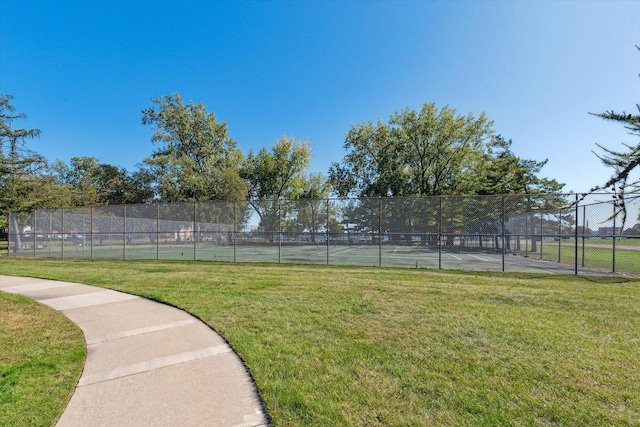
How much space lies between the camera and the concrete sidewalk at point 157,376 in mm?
2279

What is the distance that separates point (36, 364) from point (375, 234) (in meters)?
9.78

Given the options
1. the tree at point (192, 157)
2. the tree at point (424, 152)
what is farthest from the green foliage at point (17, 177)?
the tree at point (424, 152)

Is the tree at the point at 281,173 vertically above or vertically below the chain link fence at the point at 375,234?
above

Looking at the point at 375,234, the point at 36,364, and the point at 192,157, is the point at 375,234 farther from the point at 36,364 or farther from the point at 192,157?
the point at 192,157

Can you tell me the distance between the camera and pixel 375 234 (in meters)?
11.5

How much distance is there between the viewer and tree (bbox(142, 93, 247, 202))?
32969mm

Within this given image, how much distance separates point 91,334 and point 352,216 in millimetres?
9536

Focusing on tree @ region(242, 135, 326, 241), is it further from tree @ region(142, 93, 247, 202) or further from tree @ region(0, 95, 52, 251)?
tree @ region(0, 95, 52, 251)

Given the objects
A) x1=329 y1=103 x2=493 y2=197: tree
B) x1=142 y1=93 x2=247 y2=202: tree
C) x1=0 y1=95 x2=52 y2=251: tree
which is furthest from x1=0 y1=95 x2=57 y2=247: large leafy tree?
x1=329 y1=103 x2=493 y2=197: tree

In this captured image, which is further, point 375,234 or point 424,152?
point 424,152

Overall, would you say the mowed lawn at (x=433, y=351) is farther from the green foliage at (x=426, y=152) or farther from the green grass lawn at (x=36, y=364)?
the green foliage at (x=426, y=152)

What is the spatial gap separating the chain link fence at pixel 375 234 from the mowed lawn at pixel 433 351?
4480 millimetres

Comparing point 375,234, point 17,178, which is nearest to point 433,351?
point 375,234

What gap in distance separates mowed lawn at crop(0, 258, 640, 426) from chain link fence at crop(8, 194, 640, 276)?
4.48 meters
